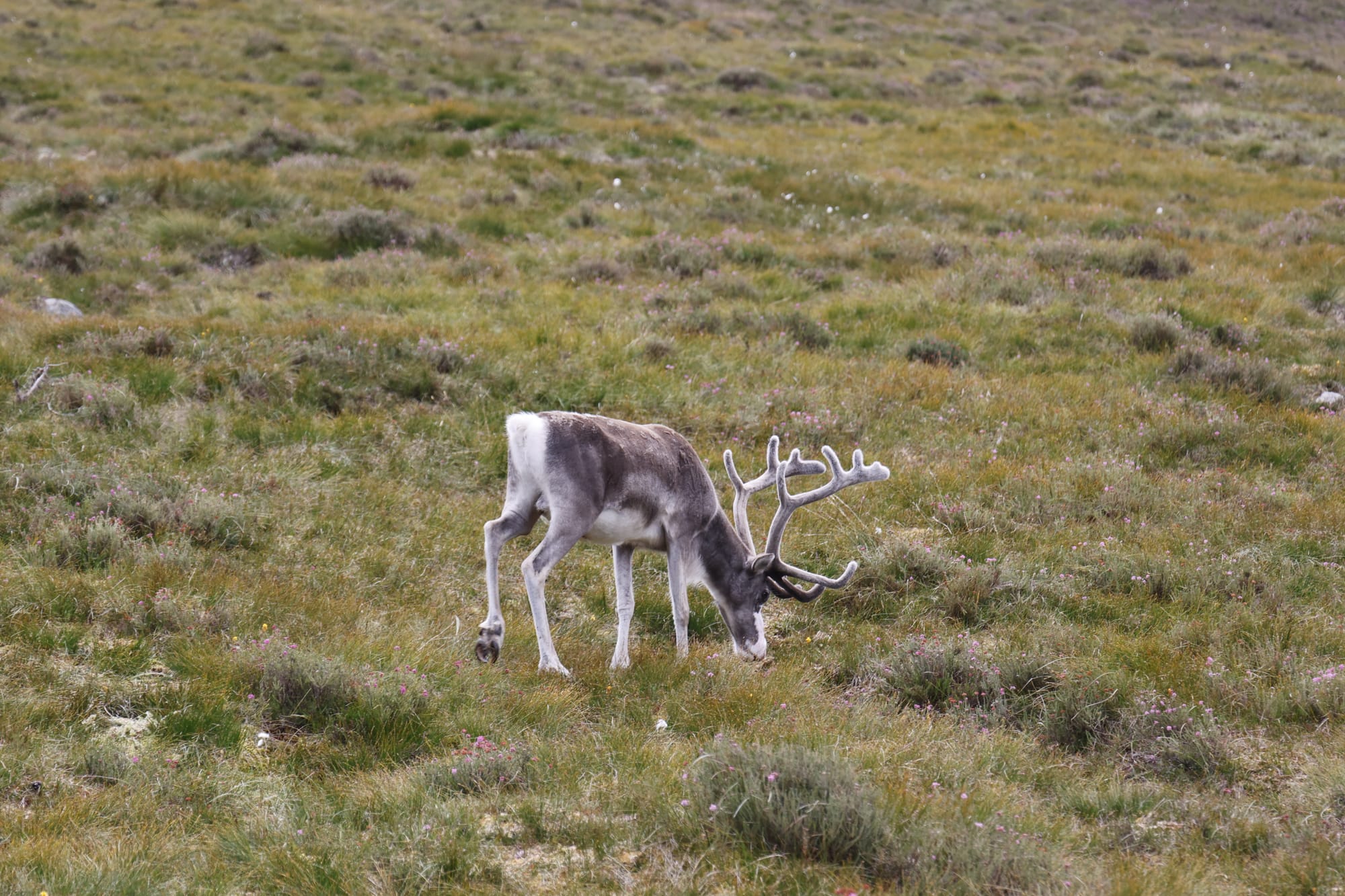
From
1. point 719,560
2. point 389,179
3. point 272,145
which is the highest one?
point 272,145

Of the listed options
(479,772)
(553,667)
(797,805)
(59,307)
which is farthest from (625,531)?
(59,307)

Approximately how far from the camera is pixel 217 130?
65.4 feet

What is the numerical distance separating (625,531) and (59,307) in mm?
8607

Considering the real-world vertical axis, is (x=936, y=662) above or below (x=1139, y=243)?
below

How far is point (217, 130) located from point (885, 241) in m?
12.9

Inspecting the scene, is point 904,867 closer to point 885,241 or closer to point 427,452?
point 427,452

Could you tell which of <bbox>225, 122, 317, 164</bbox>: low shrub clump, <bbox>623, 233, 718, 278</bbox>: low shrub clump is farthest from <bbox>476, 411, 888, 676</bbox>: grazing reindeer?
<bbox>225, 122, 317, 164</bbox>: low shrub clump

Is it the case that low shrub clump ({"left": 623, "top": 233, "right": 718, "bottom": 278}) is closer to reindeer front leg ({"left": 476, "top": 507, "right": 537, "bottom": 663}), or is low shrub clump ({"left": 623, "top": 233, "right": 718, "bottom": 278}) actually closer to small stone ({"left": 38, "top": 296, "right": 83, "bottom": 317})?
small stone ({"left": 38, "top": 296, "right": 83, "bottom": 317})

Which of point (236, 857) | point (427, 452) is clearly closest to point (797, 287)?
point (427, 452)

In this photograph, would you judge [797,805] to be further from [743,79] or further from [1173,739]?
[743,79]

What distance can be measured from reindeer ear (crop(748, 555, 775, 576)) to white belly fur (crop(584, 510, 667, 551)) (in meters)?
0.61

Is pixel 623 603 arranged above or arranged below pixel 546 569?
below

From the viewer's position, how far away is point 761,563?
23.2ft

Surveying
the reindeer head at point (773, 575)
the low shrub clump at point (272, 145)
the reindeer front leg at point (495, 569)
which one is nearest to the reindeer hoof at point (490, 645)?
the reindeer front leg at point (495, 569)
